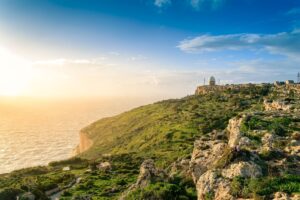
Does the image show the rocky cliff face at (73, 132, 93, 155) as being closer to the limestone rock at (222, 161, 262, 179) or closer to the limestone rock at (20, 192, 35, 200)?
the limestone rock at (20, 192, 35, 200)

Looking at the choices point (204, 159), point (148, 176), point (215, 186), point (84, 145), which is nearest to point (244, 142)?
point (204, 159)

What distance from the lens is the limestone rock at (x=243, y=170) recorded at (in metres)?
20.1

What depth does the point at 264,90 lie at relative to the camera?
428 feet

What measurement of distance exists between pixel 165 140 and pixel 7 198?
63574 mm

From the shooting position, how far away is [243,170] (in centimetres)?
2039

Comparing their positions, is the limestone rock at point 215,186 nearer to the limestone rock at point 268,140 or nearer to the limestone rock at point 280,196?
the limestone rock at point 280,196

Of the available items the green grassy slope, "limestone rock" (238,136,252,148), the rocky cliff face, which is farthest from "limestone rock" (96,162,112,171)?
the rocky cliff face

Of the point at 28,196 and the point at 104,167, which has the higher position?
the point at 28,196

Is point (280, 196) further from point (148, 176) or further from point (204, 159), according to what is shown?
point (148, 176)

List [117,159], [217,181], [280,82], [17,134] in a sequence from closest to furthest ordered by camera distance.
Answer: [217,181] < [117,159] < [280,82] < [17,134]

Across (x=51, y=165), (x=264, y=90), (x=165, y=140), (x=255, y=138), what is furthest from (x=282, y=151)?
(x=264, y=90)

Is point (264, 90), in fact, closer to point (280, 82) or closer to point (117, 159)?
point (280, 82)

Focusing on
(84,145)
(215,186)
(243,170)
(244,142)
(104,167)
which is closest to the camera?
(215,186)

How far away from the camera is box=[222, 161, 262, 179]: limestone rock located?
66.0 feet
